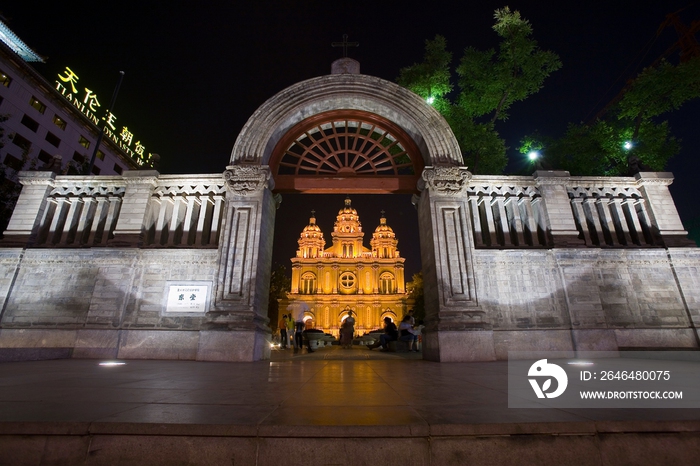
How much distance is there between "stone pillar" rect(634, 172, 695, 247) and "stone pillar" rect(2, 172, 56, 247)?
1955 centimetres

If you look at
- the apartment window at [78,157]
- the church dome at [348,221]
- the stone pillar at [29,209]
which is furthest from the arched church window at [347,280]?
the stone pillar at [29,209]

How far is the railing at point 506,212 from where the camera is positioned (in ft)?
34.3

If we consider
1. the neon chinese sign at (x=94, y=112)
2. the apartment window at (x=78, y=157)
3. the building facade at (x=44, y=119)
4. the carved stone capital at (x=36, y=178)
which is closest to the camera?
the carved stone capital at (x=36, y=178)

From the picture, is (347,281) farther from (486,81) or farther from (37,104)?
(486,81)

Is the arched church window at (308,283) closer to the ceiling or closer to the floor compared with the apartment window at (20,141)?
closer to the floor

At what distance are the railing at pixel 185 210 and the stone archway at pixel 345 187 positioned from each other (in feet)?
2.32

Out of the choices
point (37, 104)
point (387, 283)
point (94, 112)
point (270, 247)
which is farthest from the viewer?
point (387, 283)

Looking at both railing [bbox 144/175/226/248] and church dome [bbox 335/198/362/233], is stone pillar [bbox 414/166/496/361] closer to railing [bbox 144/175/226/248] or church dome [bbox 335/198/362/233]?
railing [bbox 144/175/226/248]

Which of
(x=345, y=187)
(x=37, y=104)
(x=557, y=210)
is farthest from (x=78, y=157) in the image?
(x=557, y=210)

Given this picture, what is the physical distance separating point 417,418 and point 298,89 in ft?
37.9

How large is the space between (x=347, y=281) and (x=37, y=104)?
48.0m

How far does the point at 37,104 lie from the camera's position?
34.7 metres

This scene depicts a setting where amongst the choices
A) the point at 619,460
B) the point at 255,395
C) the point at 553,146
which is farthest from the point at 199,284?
the point at 553,146

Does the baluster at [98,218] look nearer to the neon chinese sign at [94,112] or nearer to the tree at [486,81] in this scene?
the tree at [486,81]
